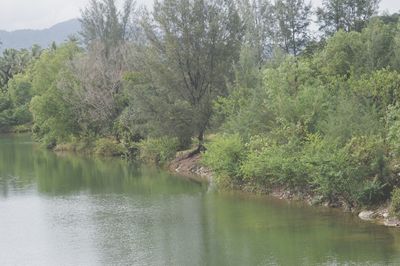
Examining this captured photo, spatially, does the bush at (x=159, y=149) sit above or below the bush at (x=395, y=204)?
above

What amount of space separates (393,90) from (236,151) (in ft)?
32.7

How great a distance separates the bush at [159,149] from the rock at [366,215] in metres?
24.3

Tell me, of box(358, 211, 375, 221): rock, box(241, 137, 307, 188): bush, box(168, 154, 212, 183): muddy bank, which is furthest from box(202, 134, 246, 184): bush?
box(358, 211, 375, 221): rock

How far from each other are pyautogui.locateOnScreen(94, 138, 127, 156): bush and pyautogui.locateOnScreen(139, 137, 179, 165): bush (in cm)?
628

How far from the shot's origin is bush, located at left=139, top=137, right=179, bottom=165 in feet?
166

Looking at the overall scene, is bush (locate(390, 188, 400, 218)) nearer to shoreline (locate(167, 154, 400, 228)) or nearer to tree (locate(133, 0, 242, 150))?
shoreline (locate(167, 154, 400, 228))

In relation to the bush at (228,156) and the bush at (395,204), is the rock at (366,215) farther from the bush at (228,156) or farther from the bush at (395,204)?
the bush at (228,156)

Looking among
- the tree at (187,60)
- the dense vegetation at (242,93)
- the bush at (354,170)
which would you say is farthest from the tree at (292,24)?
the bush at (354,170)

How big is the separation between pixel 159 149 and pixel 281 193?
18676mm

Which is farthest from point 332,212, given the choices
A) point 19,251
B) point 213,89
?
point 213,89

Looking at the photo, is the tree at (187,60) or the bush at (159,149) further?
the bush at (159,149)

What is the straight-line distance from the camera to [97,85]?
203ft

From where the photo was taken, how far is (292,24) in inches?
2486

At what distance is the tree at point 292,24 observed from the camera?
62.7 meters
